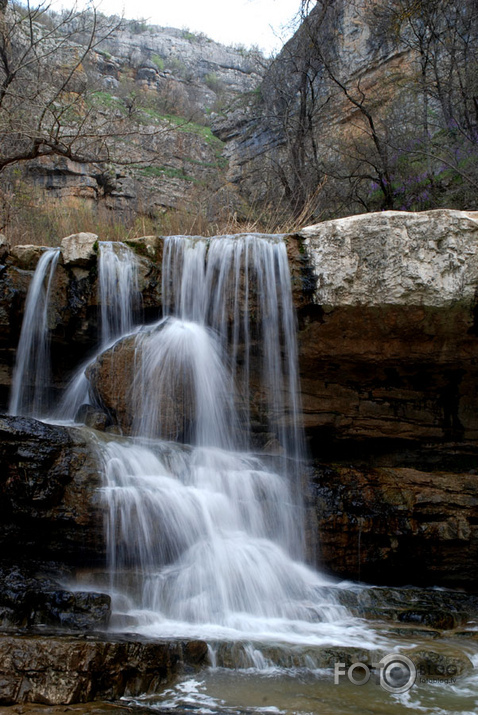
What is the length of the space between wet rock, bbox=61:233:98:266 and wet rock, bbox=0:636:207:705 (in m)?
4.08

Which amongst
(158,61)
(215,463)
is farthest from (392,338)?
(158,61)

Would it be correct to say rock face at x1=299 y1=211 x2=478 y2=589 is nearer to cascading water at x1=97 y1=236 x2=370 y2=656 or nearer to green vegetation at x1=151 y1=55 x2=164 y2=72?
cascading water at x1=97 y1=236 x2=370 y2=656

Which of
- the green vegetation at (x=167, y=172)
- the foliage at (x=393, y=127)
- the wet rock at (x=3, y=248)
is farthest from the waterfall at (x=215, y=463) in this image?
the green vegetation at (x=167, y=172)

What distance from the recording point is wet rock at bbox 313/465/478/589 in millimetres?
5047

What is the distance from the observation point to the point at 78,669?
8.84 feet

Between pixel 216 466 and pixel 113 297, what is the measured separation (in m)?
2.25

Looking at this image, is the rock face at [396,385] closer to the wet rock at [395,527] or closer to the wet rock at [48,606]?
the wet rock at [395,527]

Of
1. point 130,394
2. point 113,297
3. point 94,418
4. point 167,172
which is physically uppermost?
point 167,172

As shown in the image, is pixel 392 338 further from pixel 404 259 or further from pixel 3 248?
pixel 3 248

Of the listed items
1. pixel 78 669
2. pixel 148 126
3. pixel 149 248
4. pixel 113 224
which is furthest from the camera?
pixel 148 126

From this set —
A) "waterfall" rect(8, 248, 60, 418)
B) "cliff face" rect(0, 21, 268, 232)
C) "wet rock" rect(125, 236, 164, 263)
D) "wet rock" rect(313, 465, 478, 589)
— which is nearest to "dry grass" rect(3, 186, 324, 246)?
"cliff face" rect(0, 21, 268, 232)

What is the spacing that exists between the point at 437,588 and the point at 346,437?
Result: 1798mm

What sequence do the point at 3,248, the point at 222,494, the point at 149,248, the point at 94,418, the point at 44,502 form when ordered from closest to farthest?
the point at 44,502
the point at 222,494
the point at 94,418
the point at 3,248
the point at 149,248

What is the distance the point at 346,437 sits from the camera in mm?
6230
